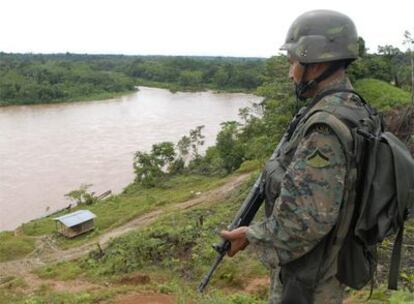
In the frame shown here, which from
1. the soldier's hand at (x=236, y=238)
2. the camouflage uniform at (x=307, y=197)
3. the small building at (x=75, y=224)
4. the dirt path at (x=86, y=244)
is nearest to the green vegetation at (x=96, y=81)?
the small building at (x=75, y=224)

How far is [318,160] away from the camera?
1.71 meters

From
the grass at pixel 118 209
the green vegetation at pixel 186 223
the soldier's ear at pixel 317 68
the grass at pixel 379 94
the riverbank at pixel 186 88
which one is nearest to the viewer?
the soldier's ear at pixel 317 68

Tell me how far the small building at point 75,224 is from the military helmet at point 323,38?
52.1 feet

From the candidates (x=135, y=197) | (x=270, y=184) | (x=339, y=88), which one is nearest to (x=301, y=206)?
(x=270, y=184)

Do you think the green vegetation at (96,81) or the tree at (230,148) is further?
the green vegetation at (96,81)

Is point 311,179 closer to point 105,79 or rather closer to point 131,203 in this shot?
point 131,203

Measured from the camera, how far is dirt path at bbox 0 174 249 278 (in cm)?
1328

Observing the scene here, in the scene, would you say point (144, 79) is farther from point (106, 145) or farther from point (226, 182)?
point (226, 182)

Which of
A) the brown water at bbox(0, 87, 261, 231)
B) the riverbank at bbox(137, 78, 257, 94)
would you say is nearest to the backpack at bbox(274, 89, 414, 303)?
the brown water at bbox(0, 87, 261, 231)

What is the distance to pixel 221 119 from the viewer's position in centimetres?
4069

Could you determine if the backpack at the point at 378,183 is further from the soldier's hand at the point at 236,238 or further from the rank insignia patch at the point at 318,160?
the soldier's hand at the point at 236,238

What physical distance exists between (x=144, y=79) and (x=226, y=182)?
6442cm

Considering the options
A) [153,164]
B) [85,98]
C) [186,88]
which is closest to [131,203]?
[153,164]

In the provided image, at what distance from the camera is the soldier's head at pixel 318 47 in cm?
186
